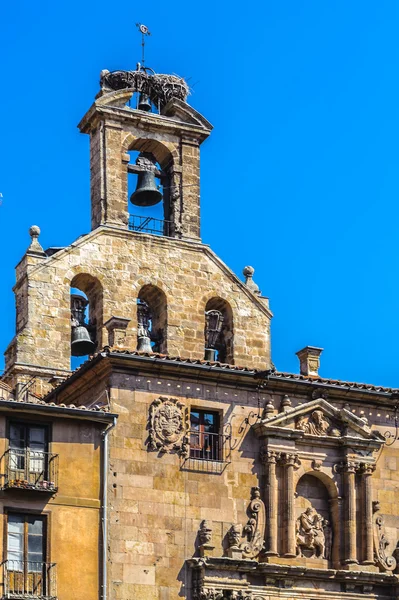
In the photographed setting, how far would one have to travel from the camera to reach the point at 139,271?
70.4 metres

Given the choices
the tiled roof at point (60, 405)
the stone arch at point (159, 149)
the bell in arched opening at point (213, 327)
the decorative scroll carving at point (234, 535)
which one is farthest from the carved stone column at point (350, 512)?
the stone arch at point (159, 149)

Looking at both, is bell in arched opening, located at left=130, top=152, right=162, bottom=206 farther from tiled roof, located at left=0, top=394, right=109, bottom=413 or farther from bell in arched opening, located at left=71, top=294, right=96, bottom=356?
tiled roof, located at left=0, top=394, right=109, bottom=413

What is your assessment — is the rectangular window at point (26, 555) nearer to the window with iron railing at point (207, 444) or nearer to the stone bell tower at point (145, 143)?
the window with iron railing at point (207, 444)

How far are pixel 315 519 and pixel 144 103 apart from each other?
17006 mm

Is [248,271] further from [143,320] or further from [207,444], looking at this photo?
[207,444]

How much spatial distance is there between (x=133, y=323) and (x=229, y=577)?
1145 centimetres

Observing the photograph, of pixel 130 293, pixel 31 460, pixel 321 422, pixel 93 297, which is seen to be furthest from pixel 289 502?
pixel 93 297

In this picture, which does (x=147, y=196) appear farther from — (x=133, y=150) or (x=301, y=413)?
(x=301, y=413)

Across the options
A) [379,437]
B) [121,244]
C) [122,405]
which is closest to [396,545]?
[379,437]

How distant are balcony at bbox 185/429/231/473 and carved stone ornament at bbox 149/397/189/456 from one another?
0.36 metres

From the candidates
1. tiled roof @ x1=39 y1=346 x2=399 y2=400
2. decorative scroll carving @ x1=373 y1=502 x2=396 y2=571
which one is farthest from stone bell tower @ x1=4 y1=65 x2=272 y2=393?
decorative scroll carving @ x1=373 y1=502 x2=396 y2=571

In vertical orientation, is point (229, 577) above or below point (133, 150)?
below

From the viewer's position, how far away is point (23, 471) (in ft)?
193

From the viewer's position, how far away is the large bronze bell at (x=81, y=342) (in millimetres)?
68688
